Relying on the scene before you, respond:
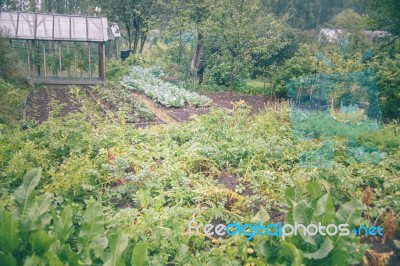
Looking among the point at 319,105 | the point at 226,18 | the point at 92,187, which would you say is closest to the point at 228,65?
the point at 226,18

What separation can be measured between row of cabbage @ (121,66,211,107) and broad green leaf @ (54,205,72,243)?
25.8 ft

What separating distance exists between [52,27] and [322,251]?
15.0m

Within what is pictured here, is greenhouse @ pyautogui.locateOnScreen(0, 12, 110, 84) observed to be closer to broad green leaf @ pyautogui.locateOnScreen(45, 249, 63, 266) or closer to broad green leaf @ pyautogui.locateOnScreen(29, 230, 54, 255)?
broad green leaf @ pyautogui.locateOnScreen(29, 230, 54, 255)

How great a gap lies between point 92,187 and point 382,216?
3.60 metres

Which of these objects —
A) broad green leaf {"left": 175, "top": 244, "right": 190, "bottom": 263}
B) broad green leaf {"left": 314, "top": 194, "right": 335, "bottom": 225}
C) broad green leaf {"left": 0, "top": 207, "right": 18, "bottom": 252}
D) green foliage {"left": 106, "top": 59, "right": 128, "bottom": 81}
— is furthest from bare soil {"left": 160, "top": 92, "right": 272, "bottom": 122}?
broad green leaf {"left": 0, "top": 207, "right": 18, "bottom": 252}

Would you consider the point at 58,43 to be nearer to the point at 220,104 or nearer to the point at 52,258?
the point at 220,104

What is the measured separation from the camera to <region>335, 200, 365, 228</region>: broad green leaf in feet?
10.9

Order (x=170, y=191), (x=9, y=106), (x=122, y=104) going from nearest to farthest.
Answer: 1. (x=170, y=191)
2. (x=9, y=106)
3. (x=122, y=104)

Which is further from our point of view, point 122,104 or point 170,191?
point 122,104

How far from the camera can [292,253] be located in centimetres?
321

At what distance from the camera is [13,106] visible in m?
8.46

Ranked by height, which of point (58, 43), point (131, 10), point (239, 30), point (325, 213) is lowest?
point (325, 213)

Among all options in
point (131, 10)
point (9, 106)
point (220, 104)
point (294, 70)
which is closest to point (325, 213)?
point (9, 106)

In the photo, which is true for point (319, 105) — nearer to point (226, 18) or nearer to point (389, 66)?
point (389, 66)
